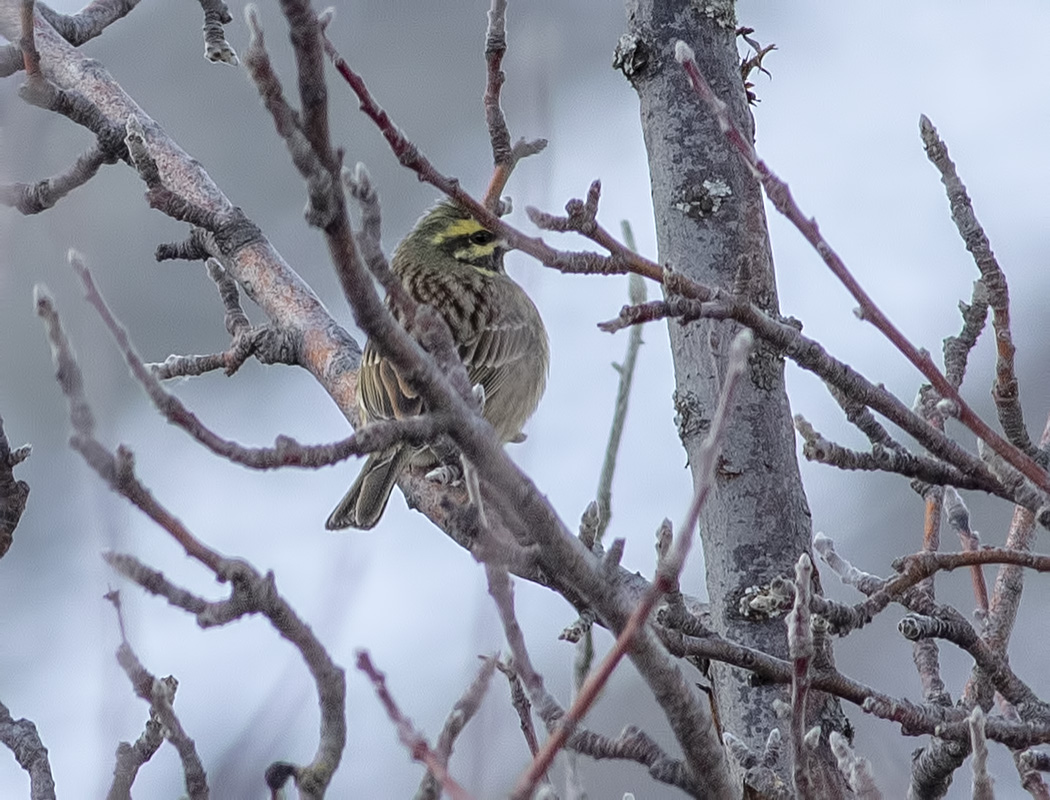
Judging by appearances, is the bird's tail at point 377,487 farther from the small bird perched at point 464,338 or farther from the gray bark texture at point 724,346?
the gray bark texture at point 724,346

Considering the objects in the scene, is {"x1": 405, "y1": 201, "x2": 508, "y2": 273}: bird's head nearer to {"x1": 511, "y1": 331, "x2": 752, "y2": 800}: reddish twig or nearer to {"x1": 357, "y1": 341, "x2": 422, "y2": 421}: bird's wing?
{"x1": 357, "y1": 341, "x2": 422, "y2": 421}: bird's wing

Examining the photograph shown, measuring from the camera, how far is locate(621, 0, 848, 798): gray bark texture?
108 inches

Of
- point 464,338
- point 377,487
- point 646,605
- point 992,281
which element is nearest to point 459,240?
point 464,338

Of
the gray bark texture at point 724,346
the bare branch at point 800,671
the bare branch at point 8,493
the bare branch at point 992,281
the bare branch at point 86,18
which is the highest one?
the bare branch at point 86,18

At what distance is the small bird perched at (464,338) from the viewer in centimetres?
409

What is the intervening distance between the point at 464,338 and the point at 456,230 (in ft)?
2.12

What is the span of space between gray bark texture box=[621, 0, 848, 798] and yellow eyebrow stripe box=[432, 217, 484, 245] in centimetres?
236

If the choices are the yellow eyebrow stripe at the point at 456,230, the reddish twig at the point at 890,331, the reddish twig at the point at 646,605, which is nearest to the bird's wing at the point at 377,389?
the yellow eyebrow stripe at the point at 456,230

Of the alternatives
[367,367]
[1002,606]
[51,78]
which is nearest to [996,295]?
[1002,606]

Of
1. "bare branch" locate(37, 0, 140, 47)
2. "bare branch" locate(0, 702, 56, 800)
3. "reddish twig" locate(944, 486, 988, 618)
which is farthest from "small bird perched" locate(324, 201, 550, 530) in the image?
"reddish twig" locate(944, 486, 988, 618)

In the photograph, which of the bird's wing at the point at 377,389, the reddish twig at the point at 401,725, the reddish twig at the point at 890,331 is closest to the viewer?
the reddish twig at the point at 401,725

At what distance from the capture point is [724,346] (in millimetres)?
2814

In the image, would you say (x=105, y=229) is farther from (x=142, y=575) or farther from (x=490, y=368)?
(x=142, y=575)

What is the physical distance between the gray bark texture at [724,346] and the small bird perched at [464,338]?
1.16m
